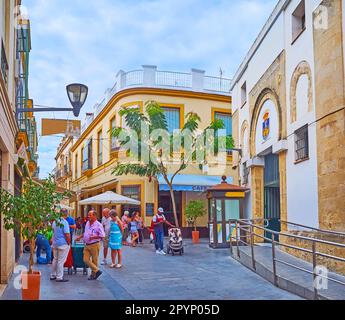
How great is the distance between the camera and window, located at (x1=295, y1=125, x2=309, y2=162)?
40.0 feet

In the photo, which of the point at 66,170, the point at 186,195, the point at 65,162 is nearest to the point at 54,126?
the point at 186,195

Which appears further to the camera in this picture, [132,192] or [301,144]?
[132,192]

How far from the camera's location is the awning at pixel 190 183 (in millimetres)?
24312

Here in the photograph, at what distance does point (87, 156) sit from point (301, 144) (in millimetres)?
24950

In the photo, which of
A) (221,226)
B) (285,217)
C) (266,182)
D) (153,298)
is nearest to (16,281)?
(153,298)

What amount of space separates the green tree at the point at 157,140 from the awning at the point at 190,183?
4.95 ft

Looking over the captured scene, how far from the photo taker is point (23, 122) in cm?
1598

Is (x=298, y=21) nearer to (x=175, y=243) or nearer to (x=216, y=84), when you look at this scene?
(x=175, y=243)

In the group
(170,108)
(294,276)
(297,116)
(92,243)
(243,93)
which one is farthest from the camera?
(170,108)

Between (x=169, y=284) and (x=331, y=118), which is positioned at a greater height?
(x=331, y=118)

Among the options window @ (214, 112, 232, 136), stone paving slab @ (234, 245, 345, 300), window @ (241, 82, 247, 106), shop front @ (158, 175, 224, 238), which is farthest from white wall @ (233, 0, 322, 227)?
window @ (214, 112, 232, 136)

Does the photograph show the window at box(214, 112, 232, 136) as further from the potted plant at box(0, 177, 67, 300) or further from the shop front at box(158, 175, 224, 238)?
the potted plant at box(0, 177, 67, 300)

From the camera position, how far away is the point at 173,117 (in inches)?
1029

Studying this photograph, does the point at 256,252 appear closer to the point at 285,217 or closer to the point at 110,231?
the point at 285,217
